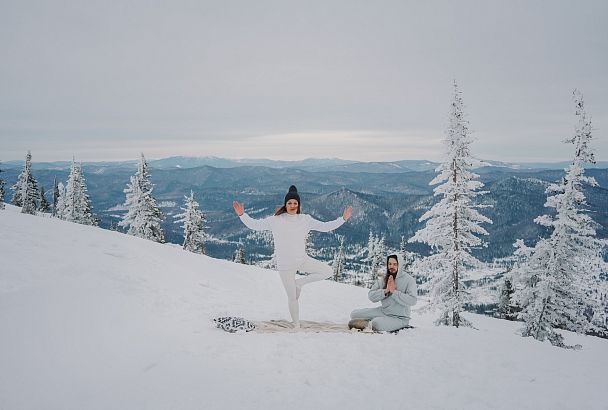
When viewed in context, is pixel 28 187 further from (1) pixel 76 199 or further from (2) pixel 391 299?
(2) pixel 391 299

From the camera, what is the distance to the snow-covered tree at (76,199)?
151 ft

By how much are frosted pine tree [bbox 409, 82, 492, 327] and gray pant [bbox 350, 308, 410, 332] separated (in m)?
10.4

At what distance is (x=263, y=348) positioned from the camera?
7.03 m

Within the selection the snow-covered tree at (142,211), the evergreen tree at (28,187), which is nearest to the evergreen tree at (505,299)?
the snow-covered tree at (142,211)

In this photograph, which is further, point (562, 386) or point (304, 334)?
point (304, 334)

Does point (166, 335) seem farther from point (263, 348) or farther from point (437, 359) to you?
point (437, 359)

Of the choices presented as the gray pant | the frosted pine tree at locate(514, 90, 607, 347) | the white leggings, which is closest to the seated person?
the gray pant

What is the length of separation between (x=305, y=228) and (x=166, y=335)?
362 cm

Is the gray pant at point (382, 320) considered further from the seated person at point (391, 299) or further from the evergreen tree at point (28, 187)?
the evergreen tree at point (28, 187)

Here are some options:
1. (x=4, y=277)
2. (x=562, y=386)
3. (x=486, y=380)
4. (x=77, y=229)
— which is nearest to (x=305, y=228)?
(x=486, y=380)

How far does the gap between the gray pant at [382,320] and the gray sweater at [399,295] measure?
0.13 m

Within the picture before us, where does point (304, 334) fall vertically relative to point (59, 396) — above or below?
below

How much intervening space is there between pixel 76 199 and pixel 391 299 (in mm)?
49562

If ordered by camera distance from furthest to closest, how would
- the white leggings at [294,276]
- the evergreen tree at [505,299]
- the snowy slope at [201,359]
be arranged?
the evergreen tree at [505,299], the white leggings at [294,276], the snowy slope at [201,359]
